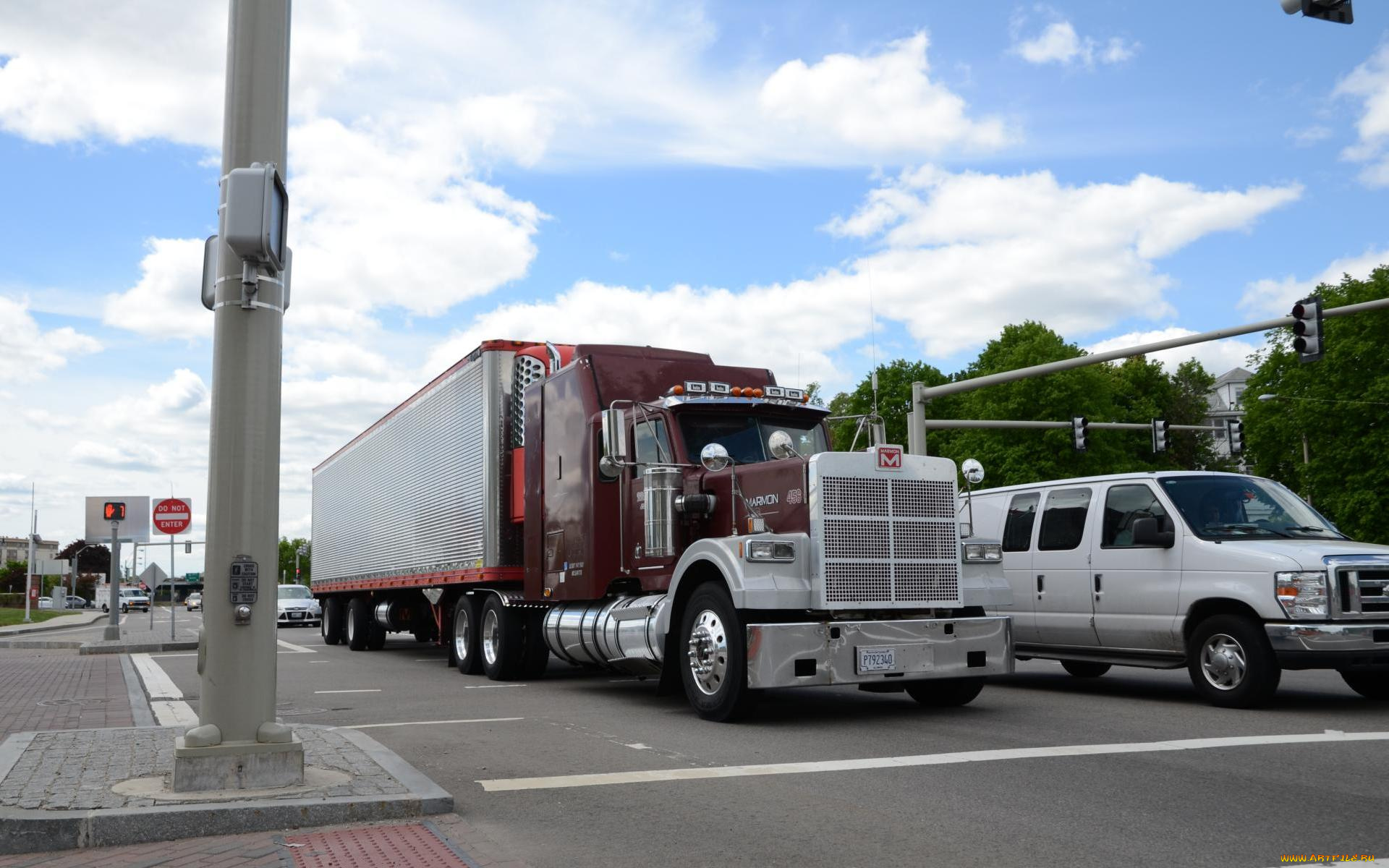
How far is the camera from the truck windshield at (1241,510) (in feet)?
35.4

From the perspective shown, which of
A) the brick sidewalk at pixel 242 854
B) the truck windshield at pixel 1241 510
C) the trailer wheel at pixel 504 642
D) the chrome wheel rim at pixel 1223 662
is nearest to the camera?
the brick sidewalk at pixel 242 854

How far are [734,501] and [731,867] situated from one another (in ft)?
18.9

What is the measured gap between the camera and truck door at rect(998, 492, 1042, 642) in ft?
41.0

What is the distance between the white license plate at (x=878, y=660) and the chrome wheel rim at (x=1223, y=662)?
278cm

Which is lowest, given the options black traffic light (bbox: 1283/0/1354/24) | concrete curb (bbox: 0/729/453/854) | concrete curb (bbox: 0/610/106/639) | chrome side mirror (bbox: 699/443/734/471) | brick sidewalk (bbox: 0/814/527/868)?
concrete curb (bbox: 0/610/106/639)

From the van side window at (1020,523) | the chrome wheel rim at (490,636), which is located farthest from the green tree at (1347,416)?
the chrome wheel rim at (490,636)

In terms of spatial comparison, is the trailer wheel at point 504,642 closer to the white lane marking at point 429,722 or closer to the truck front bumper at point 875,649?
the white lane marking at point 429,722

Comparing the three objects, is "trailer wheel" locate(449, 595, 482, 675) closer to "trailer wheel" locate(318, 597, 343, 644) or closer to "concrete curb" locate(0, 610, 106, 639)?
"trailer wheel" locate(318, 597, 343, 644)

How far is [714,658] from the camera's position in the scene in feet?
32.3

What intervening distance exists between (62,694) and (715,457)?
8.07 metres

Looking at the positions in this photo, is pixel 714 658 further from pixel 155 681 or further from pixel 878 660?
pixel 155 681

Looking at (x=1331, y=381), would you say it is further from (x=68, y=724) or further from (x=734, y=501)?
(x=68, y=724)

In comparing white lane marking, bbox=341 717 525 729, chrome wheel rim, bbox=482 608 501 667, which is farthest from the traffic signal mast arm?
white lane marking, bbox=341 717 525 729

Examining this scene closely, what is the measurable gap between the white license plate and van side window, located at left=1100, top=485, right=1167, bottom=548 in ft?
9.95
